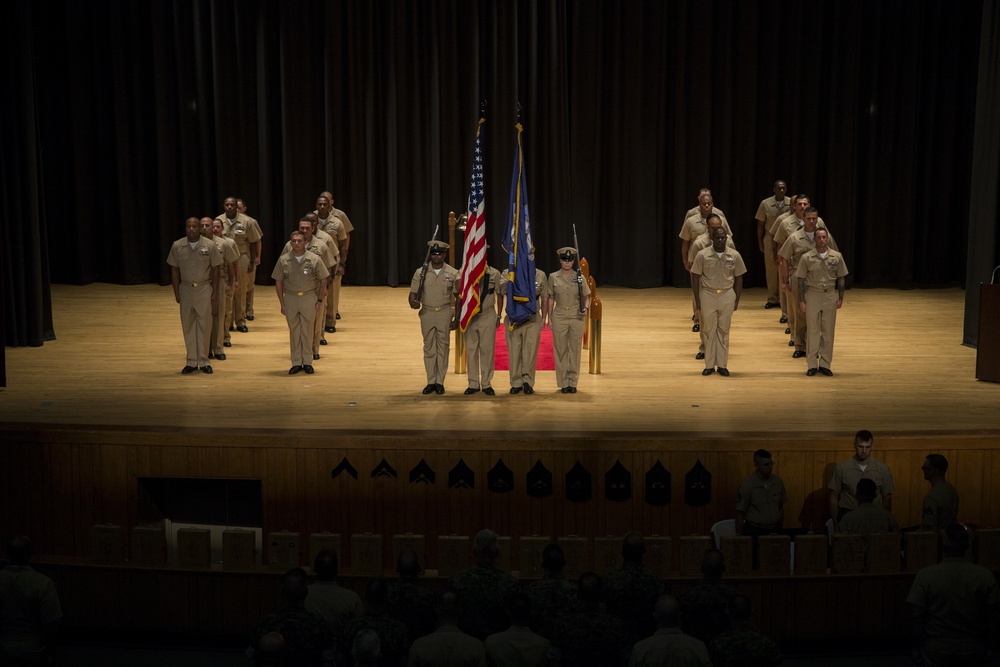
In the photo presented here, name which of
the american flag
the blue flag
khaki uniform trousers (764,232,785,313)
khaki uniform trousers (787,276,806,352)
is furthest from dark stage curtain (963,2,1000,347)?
the american flag

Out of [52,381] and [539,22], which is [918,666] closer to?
[52,381]

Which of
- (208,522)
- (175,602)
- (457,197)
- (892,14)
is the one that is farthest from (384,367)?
(892,14)

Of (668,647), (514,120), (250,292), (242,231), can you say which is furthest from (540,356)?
(668,647)

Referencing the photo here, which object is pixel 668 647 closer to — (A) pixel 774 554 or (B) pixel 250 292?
(A) pixel 774 554

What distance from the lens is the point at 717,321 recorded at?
37.9 feet

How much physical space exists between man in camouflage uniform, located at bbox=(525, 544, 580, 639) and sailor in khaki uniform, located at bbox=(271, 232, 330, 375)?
550 cm

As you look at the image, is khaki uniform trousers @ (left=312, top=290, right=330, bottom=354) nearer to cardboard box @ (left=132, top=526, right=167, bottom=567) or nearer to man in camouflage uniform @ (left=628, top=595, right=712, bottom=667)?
cardboard box @ (left=132, top=526, right=167, bottom=567)

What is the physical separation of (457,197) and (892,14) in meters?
6.42

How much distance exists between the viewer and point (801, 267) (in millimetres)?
11625

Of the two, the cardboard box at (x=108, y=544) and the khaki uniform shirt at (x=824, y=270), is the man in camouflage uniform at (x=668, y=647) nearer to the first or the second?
the cardboard box at (x=108, y=544)

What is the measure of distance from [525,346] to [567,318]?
1.44 ft

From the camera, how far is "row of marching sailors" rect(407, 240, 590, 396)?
35.8 feet

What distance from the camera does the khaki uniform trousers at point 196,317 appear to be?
11.6 metres

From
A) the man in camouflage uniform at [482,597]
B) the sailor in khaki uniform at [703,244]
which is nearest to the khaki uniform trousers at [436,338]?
the sailor in khaki uniform at [703,244]
